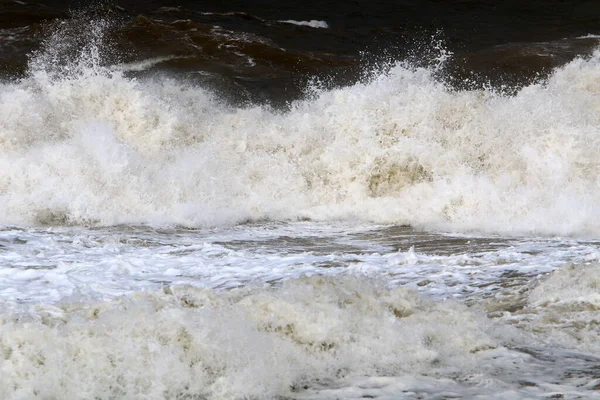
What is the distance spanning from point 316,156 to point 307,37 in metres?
8.26

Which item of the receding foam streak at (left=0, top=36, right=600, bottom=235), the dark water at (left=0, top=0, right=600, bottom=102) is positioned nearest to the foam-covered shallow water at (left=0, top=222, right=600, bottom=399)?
the receding foam streak at (left=0, top=36, right=600, bottom=235)

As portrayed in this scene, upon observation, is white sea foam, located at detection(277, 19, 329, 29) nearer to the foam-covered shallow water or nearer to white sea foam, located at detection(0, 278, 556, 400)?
the foam-covered shallow water

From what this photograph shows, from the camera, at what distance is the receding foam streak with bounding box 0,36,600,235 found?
9.41 meters

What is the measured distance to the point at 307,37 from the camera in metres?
18.9

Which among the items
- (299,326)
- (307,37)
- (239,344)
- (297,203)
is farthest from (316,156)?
(307,37)

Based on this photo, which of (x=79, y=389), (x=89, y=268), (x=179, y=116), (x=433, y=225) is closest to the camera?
(x=79, y=389)

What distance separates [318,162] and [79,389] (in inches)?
304

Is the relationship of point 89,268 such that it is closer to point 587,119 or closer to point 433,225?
point 433,225

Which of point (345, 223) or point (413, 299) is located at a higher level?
point (413, 299)

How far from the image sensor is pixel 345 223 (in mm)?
9445

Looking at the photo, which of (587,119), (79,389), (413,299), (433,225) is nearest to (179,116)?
(433,225)

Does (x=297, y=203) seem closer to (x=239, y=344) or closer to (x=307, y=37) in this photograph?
(x=239, y=344)

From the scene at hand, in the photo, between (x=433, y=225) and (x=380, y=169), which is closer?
(x=433, y=225)

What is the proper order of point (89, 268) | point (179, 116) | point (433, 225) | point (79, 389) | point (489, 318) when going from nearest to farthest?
point (79, 389) < point (489, 318) < point (89, 268) < point (433, 225) < point (179, 116)
